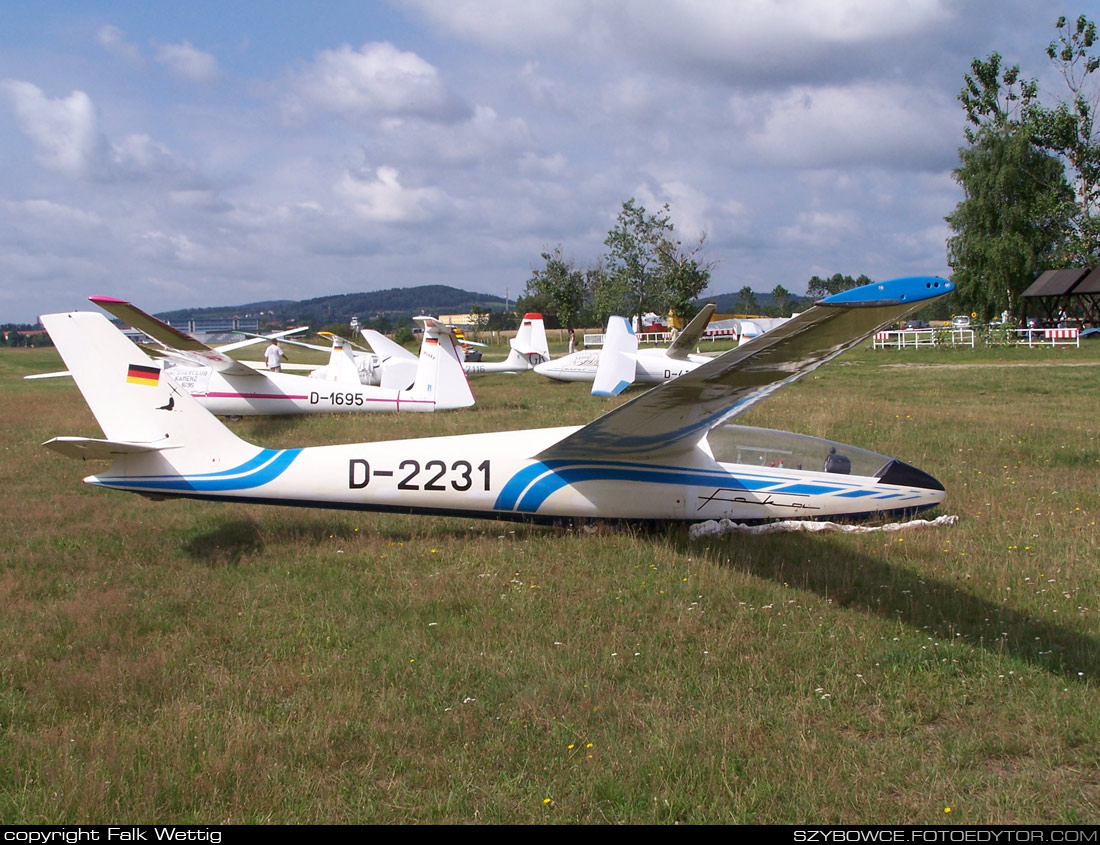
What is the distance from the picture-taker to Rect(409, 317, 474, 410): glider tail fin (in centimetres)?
1736

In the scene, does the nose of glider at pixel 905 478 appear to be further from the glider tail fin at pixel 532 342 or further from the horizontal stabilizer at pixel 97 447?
the glider tail fin at pixel 532 342

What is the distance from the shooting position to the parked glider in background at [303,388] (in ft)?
57.3

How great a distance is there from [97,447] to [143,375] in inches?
33.0

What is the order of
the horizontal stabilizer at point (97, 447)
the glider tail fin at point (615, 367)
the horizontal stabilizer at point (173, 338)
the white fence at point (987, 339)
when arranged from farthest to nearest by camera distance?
the white fence at point (987, 339) < the glider tail fin at point (615, 367) < the horizontal stabilizer at point (173, 338) < the horizontal stabilizer at point (97, 447)

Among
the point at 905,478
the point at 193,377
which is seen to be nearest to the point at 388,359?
the point at 193,377

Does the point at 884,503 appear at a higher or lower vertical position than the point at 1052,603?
higher

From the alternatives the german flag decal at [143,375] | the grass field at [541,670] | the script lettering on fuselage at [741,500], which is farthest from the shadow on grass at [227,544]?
the script lettering on fuselage at [741,500]

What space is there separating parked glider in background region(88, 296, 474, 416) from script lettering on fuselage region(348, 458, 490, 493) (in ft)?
32.4

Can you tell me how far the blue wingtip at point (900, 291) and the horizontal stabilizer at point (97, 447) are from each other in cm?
597

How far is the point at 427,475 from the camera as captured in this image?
746cm
